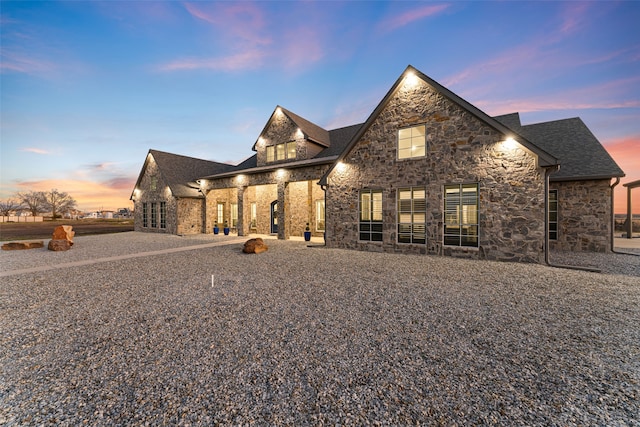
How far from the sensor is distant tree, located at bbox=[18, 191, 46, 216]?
4912 cm

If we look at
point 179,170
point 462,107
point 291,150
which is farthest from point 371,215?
point 179,170

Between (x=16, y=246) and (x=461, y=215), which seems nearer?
(x=461, y=215)

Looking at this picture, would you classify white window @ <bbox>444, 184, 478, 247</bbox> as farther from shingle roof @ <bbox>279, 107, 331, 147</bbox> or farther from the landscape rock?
the landscape rock

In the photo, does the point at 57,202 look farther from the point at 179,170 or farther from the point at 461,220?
the point at 461,220

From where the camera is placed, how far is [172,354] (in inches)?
124

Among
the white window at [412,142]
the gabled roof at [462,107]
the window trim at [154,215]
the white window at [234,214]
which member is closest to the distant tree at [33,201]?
the window trim at [154,215]

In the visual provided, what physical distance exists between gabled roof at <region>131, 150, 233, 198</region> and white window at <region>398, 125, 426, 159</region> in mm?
17538

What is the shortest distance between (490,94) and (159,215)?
28389mm

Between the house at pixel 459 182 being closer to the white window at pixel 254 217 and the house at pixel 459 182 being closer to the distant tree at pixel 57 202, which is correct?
the white window at pixel 254 217

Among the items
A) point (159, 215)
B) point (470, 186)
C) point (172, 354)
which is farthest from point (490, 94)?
point (159, 215)

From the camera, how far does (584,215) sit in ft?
35.1

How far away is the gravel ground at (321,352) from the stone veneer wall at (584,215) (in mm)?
6128

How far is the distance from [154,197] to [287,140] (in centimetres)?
1427

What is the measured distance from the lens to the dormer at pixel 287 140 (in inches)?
677
